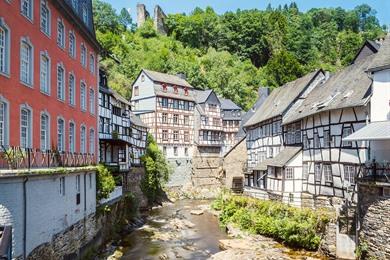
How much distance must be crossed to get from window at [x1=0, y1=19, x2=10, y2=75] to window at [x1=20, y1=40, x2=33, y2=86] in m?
1.32

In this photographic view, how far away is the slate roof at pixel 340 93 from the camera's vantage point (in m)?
24.5

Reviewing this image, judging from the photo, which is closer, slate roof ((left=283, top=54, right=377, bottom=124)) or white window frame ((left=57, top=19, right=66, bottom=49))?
white window frame ((left=57, top=19, right=66, bottom=49))

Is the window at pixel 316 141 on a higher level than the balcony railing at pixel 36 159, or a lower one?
higher

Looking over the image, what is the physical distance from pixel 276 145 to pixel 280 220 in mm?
10150

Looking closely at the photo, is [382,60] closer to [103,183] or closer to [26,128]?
[103,183]

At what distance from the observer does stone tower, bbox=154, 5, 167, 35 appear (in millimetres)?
99438

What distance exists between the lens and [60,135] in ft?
67.9

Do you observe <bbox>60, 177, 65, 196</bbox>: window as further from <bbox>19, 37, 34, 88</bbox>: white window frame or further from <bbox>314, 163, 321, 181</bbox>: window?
<bbox>314, 163, 321, 181</bbox>: window

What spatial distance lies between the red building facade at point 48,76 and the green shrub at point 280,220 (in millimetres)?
11789

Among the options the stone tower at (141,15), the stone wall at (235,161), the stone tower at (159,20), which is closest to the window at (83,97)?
the stone wall at (235,161)

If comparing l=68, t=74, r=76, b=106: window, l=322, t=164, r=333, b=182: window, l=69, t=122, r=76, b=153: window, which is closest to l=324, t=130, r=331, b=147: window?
l=322, t=164, r=333, b=182: window

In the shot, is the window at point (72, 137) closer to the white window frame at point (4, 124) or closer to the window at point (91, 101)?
the window at point (91, 101)

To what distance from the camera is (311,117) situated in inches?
1162

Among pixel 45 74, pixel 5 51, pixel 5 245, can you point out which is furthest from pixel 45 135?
pixel 5 245
